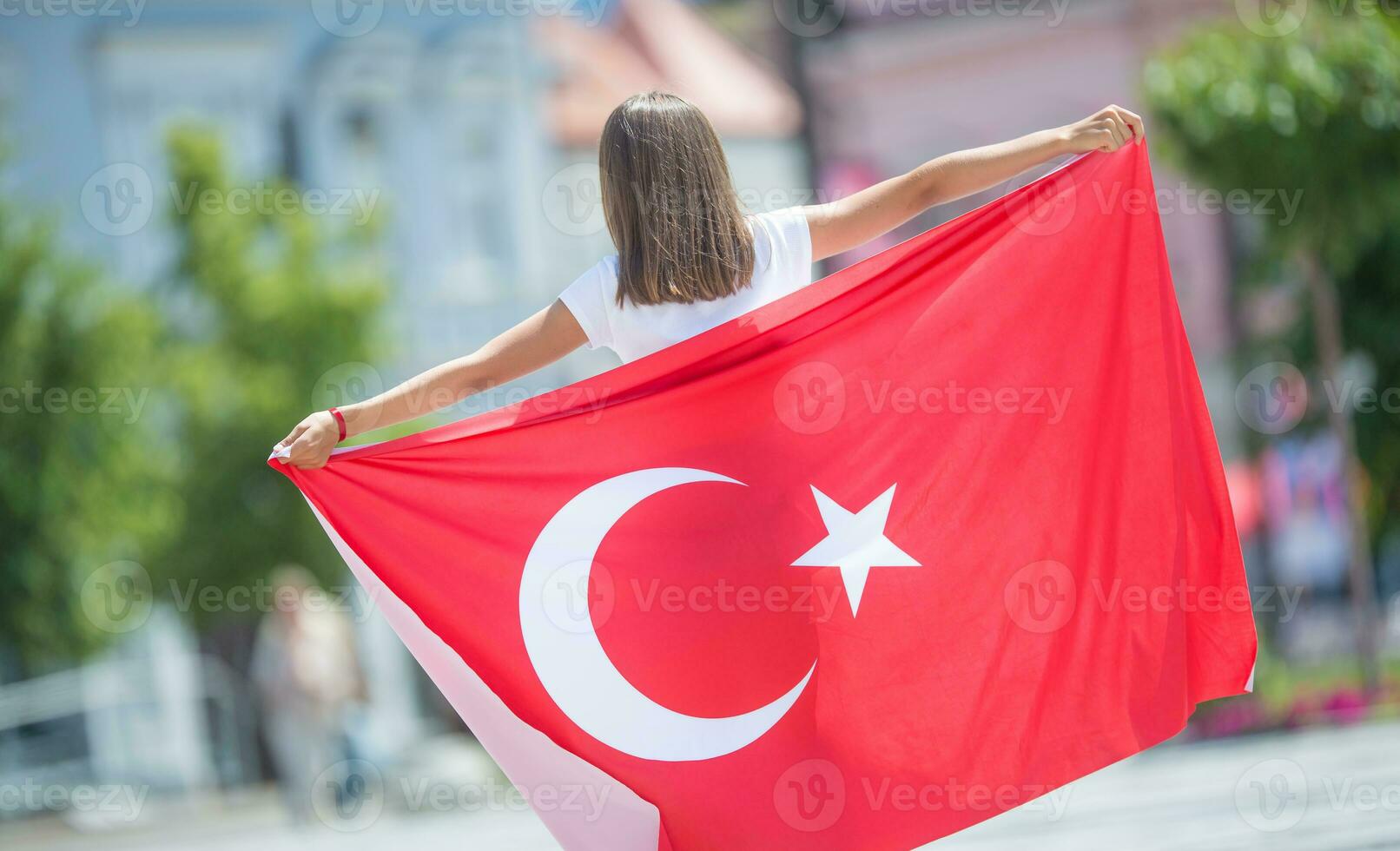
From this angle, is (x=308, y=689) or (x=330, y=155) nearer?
(x=308, y=689)

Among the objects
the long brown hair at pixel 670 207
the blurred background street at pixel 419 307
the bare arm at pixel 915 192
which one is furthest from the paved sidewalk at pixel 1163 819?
the long brown hair at pixel 670 207

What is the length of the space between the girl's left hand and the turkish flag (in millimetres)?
320

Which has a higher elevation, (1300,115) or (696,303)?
(1300,115)

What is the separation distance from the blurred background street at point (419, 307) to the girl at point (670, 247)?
327cm

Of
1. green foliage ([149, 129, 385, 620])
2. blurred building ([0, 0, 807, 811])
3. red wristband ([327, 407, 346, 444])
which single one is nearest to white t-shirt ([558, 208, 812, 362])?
red wristband ([327, 407, 346, 444])

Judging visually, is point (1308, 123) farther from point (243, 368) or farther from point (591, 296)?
point (243, 368)

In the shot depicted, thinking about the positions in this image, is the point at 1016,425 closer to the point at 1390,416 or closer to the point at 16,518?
the point at 16,518

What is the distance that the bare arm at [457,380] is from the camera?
3121mm

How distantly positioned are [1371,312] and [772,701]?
548 inches

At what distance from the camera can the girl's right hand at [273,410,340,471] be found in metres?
3.29

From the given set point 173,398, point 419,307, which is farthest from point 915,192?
point 419,307

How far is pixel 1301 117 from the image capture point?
10.4m

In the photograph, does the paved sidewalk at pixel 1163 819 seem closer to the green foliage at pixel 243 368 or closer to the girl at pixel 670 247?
the green foliage at pixel 243 368

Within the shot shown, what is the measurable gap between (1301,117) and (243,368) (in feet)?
34.5
